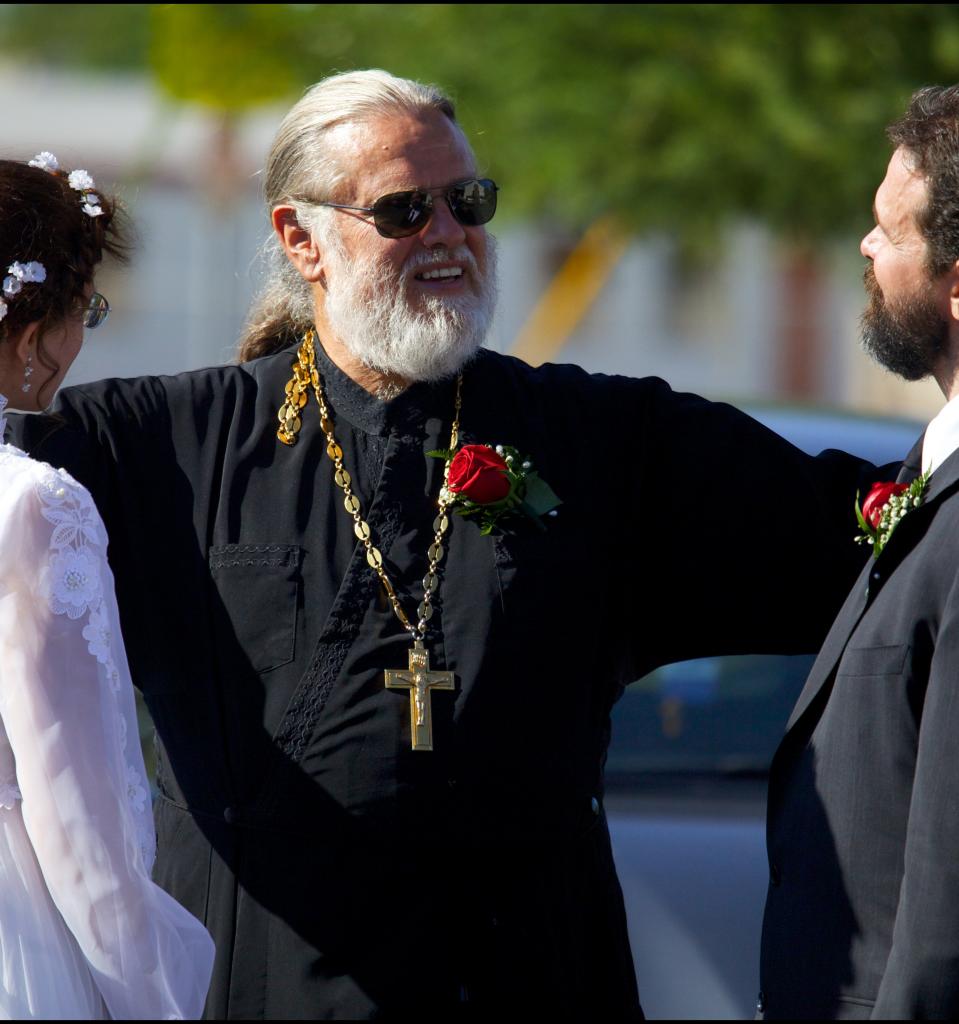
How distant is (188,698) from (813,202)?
9.04m

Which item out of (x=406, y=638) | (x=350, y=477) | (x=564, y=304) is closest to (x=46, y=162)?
(x=350, y=477)

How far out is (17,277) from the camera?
237 cm

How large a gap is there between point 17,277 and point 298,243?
2.96 feet

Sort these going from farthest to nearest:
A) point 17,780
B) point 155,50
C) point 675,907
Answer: point 155,50 < point 675,907 < point 17,780

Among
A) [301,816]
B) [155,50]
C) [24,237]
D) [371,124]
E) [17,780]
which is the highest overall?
[155,50]

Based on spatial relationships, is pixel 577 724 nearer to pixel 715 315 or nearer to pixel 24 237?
pixel 24 237

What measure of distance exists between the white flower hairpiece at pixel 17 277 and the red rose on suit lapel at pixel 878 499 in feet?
4.52

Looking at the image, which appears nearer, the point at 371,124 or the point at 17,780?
the point at 17,780

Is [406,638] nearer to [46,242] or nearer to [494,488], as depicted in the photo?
[494,488]

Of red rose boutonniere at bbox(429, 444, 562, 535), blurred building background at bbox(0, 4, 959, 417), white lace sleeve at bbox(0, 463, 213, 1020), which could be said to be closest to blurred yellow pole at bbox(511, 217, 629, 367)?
blurred building background at bbox(0, 4, 959, 417)

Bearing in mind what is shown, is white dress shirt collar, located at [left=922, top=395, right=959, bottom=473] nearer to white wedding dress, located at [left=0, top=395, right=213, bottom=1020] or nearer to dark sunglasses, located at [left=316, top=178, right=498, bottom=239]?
dark sunglasses, located at [left=316, top=178, right=498, bottom=239]

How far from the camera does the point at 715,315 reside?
2520cm

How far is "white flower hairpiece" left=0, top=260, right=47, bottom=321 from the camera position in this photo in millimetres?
2363

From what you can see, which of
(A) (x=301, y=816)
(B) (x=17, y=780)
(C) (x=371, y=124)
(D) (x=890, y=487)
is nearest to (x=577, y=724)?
(A) (x=301, y=816)
